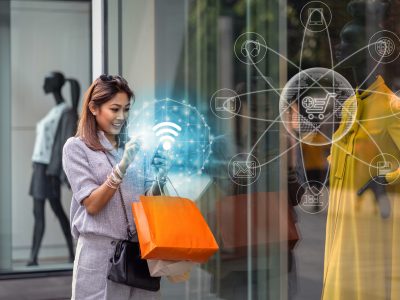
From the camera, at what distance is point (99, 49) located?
570 cm

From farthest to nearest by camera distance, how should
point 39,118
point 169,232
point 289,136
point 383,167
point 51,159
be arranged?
1. point 39,118
2. point 51,159
3. point 289,136
4. point 383,167
5. point 169,232

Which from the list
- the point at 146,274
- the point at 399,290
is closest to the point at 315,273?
the point at 399,290

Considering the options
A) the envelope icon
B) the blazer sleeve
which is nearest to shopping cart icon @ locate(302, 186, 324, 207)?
the envelope icon

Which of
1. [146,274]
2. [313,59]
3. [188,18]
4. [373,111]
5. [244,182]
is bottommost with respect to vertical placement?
[146,274]

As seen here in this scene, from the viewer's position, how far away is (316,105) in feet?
15.7

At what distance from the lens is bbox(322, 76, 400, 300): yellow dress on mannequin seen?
4691mm

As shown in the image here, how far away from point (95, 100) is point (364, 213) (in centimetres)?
195

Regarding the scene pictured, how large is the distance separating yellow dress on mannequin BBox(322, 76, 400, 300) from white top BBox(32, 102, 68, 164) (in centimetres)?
473

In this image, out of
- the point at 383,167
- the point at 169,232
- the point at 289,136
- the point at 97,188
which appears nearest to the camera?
the point at 169,232

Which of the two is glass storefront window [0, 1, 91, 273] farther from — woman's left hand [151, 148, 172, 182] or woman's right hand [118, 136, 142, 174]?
woman's right hand [118, 136, 142, 174]

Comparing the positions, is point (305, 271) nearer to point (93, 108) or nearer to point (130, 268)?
point (130, 268)

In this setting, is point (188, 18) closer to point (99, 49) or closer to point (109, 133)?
point (99, 49)

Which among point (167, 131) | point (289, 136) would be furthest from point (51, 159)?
point (289, 136)

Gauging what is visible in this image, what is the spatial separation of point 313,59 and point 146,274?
189 cm
